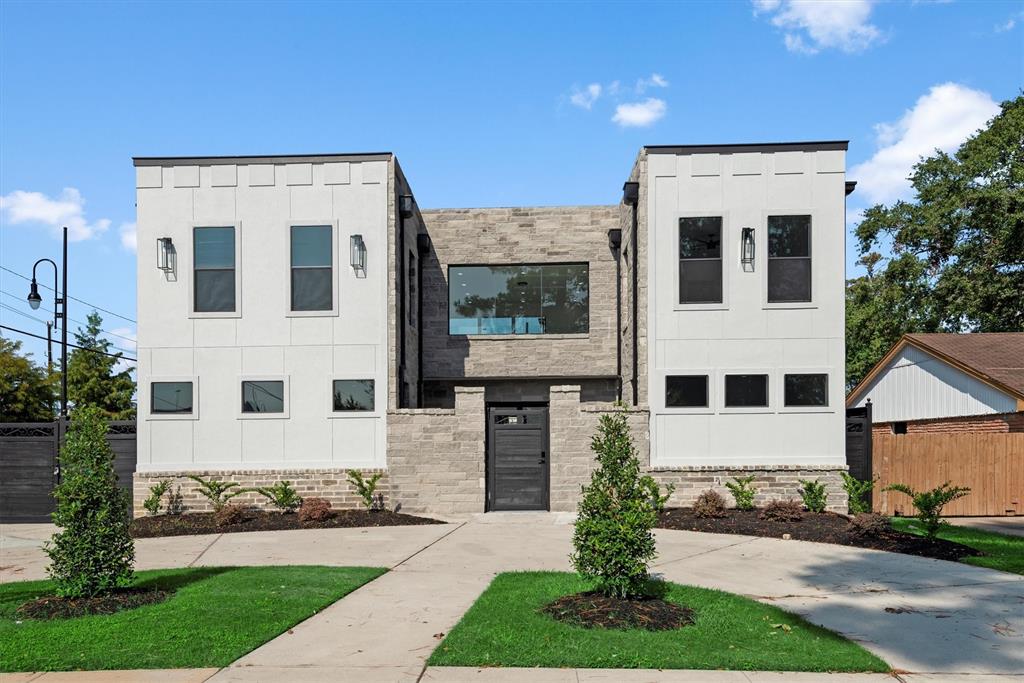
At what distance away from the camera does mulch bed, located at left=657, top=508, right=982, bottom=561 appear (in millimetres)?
11203

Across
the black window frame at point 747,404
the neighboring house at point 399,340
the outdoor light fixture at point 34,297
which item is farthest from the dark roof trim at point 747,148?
the outdoor light fixture at point 34,297

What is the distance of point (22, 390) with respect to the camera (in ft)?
92.8

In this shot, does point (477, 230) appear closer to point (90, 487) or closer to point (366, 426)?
point (366, 426)

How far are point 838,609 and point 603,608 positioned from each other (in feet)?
8.83

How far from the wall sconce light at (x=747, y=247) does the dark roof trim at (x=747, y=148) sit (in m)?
1.74

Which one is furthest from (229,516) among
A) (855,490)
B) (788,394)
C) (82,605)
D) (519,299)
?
(855,490)

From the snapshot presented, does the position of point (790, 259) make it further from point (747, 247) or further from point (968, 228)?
point (968, 228)

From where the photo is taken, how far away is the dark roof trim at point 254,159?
1616 centimetres

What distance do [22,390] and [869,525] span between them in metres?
29.4

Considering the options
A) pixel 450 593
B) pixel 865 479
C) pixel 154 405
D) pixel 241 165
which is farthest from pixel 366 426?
pixel 865 479

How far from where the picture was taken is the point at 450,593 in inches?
341

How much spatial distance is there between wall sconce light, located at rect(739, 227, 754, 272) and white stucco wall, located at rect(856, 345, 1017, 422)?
343 inches

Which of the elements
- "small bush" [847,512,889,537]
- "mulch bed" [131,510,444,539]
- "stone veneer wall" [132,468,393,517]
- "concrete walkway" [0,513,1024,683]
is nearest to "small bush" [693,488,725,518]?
"concrete walkway" [0,513,1024,683]

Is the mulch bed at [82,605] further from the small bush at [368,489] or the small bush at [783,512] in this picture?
the small bush at [783,512]
